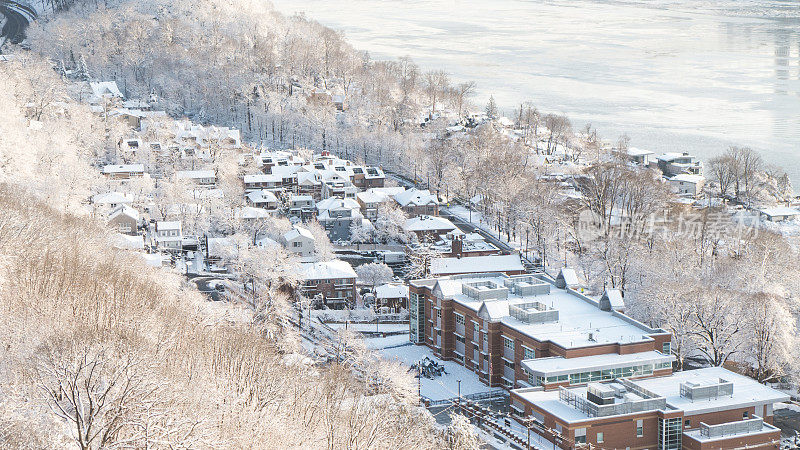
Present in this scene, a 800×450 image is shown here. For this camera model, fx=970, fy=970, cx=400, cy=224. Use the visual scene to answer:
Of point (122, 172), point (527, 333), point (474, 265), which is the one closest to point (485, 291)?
point (527, 333)

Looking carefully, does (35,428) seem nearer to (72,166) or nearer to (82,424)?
(82,424)

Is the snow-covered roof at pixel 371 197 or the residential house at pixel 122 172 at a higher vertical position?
the residential house at pixel 122 172

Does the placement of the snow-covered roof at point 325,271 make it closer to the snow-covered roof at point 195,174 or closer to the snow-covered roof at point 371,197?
the snow-covered roof at point 371,197

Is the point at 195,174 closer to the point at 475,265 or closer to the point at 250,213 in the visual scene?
the point at 250,213

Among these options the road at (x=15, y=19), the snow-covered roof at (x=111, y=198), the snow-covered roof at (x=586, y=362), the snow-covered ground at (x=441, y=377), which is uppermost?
the road at (x=15, y=19)

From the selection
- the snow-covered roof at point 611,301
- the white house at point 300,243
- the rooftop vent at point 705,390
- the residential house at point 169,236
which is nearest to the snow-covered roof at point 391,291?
the white house at point 300,243
